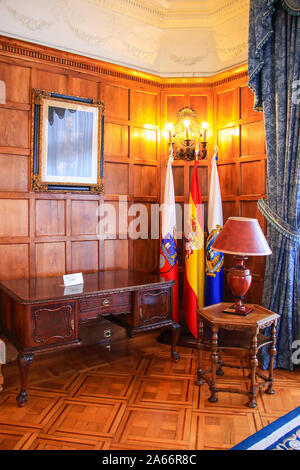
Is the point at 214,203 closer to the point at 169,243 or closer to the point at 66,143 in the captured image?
the point at 169,243

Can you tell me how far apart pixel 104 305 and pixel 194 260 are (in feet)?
3.73

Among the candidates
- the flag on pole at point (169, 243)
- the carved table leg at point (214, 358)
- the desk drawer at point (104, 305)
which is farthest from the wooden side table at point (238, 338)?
the flag on pole at point (169, 243)

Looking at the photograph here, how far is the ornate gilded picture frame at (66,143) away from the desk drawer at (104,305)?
1.16m

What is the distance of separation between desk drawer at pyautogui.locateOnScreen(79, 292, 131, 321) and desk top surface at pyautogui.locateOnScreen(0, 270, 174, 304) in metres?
0.06

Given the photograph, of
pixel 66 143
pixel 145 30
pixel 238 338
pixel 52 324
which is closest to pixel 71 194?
pixel 66 143

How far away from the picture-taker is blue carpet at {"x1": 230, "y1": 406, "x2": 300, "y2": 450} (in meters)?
2.10

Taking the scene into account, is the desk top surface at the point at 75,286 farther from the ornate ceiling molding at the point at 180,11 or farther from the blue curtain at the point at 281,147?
the ornate ceiling molding at the point at 180,11

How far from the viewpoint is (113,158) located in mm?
3748

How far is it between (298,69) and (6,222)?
110 inches

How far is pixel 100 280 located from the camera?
3.25 meters

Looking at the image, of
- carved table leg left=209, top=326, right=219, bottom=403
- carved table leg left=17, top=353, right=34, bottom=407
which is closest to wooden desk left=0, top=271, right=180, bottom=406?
carved table leg left=17, top=353, right=34, bottom=407

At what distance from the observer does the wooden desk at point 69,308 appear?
2.60m

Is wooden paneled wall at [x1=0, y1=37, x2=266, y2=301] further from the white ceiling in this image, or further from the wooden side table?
the wooden side table
